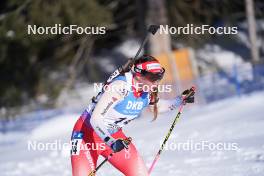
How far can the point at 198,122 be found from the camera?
1384cm

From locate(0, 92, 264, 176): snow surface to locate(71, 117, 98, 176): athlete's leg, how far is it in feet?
8.28

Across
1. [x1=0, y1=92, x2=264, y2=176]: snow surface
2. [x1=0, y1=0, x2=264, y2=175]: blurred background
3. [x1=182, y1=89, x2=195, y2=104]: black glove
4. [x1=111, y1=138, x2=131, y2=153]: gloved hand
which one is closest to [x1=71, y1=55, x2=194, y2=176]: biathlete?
[x1=111, y1=138, x2=131, y2=153]: gloved hand

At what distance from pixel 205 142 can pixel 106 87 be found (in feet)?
19.0

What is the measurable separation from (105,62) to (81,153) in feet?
67.7

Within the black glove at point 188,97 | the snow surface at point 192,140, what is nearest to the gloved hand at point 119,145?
the black glove at point 188,97

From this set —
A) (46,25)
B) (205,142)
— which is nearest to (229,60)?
(46,25)

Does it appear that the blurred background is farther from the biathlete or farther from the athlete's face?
the athlete's face

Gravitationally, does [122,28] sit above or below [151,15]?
above

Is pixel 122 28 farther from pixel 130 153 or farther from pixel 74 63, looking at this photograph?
pixel 130 153

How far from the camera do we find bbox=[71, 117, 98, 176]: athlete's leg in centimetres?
552

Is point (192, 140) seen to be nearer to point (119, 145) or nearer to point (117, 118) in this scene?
point (117, 118)

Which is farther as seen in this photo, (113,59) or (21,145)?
(113,59)

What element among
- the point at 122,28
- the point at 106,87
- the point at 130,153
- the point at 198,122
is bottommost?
the point at 130,153

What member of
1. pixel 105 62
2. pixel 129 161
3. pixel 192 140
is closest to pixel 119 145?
pixel 129 161
